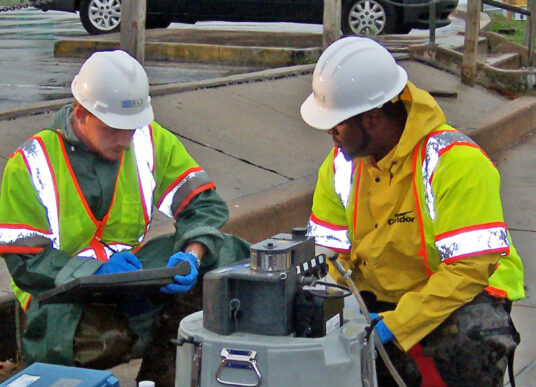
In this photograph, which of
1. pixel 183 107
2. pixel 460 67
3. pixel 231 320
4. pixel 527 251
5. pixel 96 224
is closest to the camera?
pixel 231 320

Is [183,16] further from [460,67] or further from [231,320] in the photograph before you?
[231,320]

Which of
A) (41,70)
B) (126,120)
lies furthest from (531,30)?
(126,120)

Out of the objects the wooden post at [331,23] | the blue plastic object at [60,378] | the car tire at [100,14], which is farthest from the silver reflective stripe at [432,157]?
the car tire at [100,14]

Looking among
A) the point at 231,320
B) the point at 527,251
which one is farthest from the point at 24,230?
the point at 527,251

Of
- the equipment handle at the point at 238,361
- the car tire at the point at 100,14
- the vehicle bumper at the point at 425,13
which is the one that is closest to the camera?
the equipment handle at the point at 238,361

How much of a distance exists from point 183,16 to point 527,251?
916cm

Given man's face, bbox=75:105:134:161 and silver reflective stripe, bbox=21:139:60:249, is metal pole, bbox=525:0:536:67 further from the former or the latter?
silver reflective stripe, bbox=21:139:60:249

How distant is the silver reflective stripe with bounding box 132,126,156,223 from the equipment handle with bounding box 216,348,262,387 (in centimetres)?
141

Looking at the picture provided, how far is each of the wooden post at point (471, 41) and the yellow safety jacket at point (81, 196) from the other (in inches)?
290

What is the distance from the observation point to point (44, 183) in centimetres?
376

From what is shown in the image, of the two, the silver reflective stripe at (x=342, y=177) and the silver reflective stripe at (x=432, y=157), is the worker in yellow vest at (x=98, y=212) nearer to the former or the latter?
the silver reflective stripe at (x=342, y=177)

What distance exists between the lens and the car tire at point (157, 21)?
15.2 metres

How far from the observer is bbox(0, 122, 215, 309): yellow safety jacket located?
12.2 feet

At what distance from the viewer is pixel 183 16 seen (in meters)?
14.7
